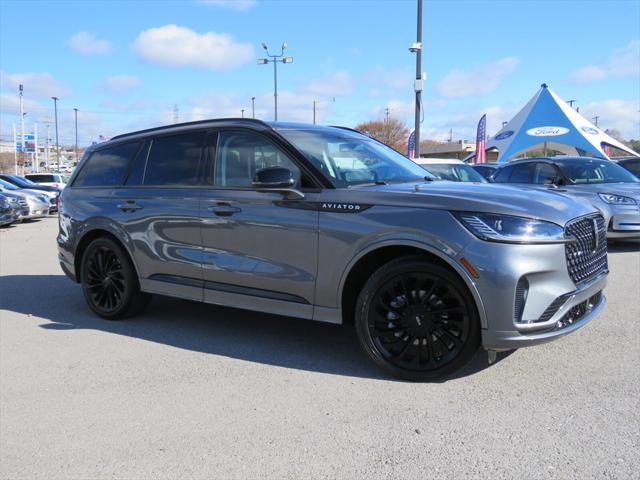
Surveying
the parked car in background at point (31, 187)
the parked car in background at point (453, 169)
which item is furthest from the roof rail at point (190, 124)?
the parked car in background at point (31, 187)

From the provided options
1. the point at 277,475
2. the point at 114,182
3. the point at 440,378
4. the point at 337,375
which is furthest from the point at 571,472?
the point at 114,182

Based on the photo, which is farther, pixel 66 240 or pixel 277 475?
pixel 66 240

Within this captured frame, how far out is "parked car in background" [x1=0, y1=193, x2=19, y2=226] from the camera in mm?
15828

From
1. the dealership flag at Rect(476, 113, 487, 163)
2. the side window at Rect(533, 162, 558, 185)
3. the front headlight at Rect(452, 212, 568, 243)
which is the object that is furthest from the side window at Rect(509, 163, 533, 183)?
the dealership flag at Rect(476, 113, 487, 163)

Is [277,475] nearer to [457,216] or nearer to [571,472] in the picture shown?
[571,472]

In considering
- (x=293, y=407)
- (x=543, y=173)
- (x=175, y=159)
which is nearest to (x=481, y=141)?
(x=543, y=173)

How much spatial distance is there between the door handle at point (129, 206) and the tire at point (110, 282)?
1.28 feet

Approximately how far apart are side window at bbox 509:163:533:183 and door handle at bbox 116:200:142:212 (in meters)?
8.06

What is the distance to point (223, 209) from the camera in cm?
471

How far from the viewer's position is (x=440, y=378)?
3842 mm

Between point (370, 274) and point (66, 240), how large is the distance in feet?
12.2

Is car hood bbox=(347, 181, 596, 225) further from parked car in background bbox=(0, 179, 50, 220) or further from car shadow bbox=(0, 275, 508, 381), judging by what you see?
parked car in background bbox=(0, 179, 50, 220)

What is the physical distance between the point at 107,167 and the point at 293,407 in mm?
3647

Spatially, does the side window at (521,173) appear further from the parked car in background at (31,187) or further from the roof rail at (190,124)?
the parked car in background at (31,187)
